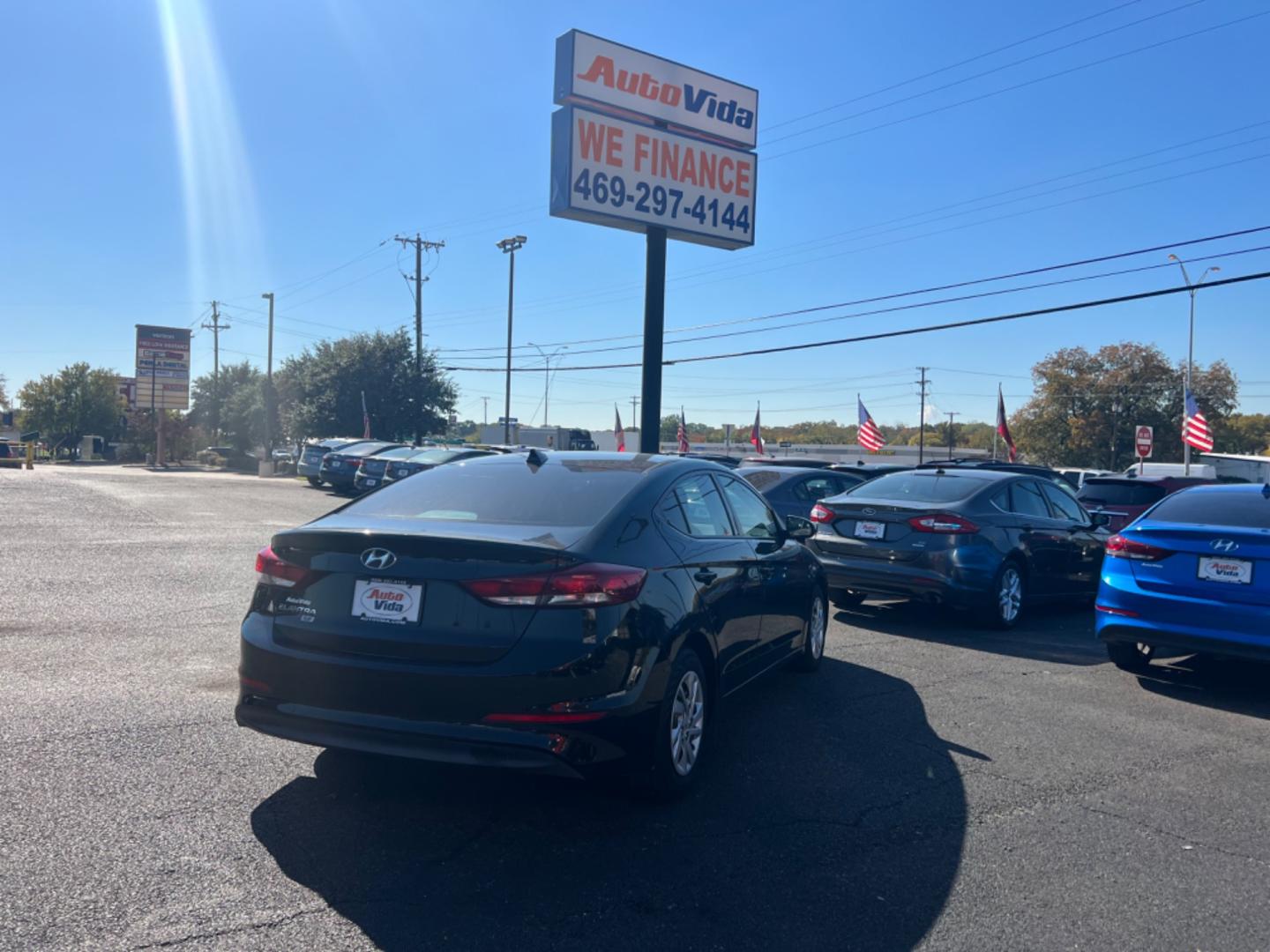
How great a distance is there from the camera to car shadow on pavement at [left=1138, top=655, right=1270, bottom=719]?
670 cm

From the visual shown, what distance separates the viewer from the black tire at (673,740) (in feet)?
13.9

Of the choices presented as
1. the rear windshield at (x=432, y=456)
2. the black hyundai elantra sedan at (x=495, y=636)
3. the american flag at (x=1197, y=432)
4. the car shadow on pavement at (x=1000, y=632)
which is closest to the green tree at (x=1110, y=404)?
the american flag at (x=1197, y=432)

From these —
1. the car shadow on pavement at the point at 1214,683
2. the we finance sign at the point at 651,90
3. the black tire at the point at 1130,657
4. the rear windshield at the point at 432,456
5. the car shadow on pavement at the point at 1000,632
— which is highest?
the we finance sign at the point at 651,90

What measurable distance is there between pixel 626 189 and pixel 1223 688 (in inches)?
522

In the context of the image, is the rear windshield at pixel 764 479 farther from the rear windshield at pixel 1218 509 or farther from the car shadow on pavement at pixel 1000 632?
the rear windshield at pixel 1218 509

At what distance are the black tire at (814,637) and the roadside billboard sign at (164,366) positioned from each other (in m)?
64.8

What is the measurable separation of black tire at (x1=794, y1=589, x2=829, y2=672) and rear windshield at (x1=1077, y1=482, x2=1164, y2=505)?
879cm

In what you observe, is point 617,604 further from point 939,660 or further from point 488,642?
point 939,660

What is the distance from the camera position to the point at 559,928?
3.27 meters

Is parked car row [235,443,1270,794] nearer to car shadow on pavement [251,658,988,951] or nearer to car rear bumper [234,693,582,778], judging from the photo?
car rear bumper [234,693,582,778]

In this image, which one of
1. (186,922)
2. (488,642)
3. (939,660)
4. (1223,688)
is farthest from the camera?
(939,660)

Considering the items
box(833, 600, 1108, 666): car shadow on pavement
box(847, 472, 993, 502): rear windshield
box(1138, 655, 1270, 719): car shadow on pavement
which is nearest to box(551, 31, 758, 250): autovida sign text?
box(847, 472, 993, 502): rear windshield

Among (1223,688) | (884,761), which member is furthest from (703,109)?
(884,761)

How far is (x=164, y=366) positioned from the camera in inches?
2579
